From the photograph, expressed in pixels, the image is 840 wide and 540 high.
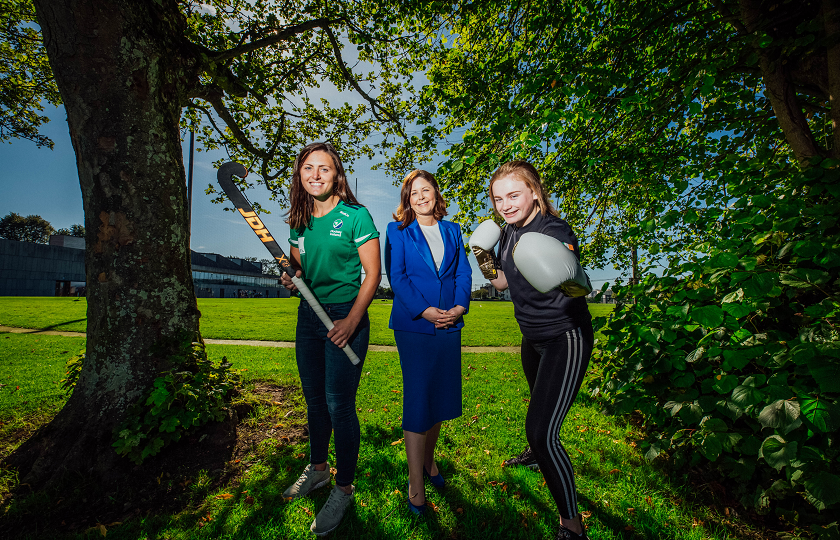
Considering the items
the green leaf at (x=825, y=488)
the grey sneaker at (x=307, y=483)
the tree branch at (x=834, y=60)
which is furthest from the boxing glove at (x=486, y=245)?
the tree branch at (x=834, y=60)

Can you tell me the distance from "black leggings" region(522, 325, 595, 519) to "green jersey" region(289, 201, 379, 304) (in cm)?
120

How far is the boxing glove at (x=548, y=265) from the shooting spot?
1.47 meters

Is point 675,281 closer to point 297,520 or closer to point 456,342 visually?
point 456,342

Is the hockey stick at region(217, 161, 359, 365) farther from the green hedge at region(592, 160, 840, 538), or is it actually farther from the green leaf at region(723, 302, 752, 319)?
the green leaf at region(723, 302, 752, 319)

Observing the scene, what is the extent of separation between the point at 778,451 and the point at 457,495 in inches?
69.4

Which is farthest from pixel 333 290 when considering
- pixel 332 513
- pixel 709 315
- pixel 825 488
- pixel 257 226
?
pixel 825 488

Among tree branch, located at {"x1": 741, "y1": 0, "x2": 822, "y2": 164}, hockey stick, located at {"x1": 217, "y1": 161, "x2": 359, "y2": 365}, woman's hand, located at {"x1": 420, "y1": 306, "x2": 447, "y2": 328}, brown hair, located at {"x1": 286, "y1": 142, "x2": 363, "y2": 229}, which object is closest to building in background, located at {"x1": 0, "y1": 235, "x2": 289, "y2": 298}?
hockey stick, located at {"x1": 217, "y1": 161, "x2": 359, "y2": 365}

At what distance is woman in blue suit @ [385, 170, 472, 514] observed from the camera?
1982 millimetres

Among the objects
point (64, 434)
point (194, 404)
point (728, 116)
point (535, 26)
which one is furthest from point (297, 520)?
point (728, 116)

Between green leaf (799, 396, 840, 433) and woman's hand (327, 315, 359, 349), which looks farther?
woman's hand (327, 315, 359, 349)

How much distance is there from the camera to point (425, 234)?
2.22m

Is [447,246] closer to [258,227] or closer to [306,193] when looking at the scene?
[306,193]

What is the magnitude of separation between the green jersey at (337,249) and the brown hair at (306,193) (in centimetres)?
6

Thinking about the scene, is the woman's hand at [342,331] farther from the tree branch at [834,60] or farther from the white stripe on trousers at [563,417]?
the tree branch at [834,60]
